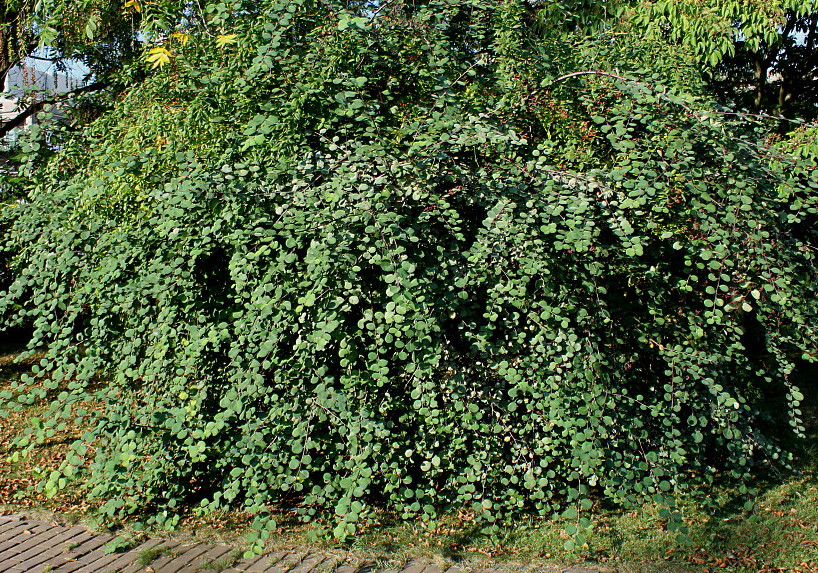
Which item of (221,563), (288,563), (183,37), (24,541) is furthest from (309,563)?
(183,37)

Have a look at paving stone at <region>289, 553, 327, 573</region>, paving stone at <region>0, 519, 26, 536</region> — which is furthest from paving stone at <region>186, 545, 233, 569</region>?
paving stone at <region>0, 519, 26, 536</region>

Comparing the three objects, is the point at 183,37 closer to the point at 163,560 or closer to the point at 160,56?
the point at 160,56

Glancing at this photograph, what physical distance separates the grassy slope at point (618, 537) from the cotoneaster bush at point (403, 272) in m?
0.26

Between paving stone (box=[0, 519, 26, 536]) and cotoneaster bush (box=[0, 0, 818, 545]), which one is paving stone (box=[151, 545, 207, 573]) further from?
paving stone (box=[0, 519, 26, 536])

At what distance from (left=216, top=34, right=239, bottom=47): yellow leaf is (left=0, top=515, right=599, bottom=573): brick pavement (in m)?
2.92

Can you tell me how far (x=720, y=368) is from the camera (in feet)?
12.5

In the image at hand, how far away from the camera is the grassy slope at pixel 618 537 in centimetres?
377

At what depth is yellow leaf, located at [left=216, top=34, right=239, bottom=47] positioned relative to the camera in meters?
4.00

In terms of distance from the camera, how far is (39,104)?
668 cm

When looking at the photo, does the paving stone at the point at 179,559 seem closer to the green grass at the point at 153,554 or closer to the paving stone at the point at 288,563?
the green grass at the point at 153,554

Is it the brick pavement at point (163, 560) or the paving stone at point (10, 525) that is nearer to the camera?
the brick pavement at point (163, 560)

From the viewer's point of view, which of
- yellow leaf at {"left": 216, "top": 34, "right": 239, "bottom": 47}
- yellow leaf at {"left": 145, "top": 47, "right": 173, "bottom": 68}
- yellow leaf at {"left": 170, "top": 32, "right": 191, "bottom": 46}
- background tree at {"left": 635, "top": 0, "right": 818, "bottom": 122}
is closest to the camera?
yellow leaf at {"left": 216, "top": 34, "right": 239, "bottom": 47}

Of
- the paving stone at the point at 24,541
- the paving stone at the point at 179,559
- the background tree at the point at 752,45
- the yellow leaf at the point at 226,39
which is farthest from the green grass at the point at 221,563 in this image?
the background tree at the point at 752,45

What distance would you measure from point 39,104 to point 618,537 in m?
6.42
